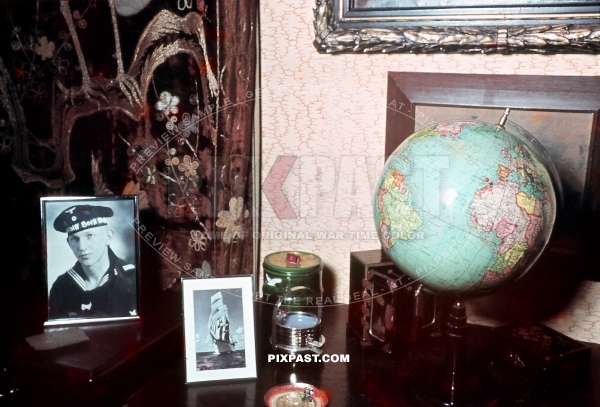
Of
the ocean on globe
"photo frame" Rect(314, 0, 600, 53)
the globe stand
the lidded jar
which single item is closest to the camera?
the ocean on globe

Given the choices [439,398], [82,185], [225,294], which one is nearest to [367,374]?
[439,398]

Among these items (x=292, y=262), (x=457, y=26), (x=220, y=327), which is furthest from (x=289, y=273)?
(x=457, y=26)

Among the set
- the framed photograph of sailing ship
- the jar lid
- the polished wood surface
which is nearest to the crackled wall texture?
the jar lid

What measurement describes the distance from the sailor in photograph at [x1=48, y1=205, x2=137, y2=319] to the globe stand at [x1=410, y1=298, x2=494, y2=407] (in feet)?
2.29

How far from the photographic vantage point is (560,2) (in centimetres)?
125

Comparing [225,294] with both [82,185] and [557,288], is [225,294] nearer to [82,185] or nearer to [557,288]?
[82,185]

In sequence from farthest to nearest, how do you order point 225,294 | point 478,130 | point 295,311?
point 295,311, point 225,294, point 478,130

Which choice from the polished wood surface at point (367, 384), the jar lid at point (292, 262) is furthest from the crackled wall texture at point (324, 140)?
the polished wood surface at point (367, 384)

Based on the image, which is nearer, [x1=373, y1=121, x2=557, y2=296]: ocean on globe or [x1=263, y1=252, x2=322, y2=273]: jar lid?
[x1=373, y1=121, x2=557, y2=296]: ocean on globe

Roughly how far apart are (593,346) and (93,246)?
1289 millimetres

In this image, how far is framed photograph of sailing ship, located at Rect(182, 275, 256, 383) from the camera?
1.16m

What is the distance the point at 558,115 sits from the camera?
134 centimetres

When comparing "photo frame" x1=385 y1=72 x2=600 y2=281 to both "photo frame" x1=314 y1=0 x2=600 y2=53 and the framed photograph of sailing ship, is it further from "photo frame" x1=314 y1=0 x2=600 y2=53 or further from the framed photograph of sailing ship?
the framed photograph of sailing ship

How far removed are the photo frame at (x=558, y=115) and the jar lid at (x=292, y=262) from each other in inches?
20.0
